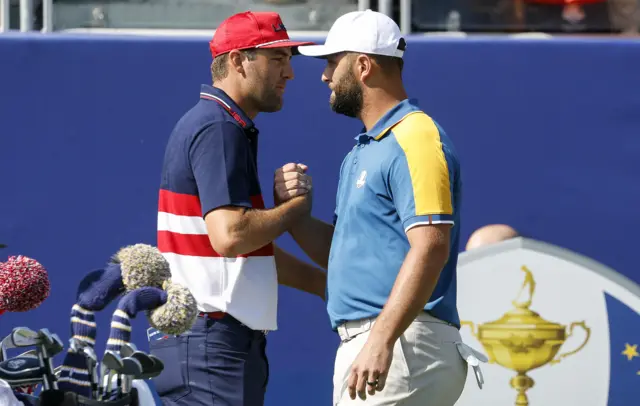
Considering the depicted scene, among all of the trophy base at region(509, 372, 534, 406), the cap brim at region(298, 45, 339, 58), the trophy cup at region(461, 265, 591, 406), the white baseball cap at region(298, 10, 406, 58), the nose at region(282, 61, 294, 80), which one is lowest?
the trophy base at region(509, 372, 534, 406)

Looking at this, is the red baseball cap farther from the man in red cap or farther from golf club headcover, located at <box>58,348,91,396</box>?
golf club headcover, located at <box>58,348,91,396</box>

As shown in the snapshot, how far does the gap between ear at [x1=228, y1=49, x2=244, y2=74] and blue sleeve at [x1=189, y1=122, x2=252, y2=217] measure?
0.88 feet

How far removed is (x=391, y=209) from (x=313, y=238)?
0.60m

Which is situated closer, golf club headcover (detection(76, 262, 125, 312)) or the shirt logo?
golf club headcover (detection(76, 262, 125, 312))

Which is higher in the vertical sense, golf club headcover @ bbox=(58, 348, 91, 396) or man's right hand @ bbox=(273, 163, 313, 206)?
man's right hand @ bbox=(273, 163, 313, 206)

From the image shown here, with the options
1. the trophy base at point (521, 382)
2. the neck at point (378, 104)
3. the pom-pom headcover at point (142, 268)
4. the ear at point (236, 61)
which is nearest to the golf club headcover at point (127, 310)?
the pom-pom headcover at point (142, 268)

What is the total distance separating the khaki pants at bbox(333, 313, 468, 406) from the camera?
3.11 metres

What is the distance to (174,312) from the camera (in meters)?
2.84

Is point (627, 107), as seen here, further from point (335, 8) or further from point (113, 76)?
point (113, 76)

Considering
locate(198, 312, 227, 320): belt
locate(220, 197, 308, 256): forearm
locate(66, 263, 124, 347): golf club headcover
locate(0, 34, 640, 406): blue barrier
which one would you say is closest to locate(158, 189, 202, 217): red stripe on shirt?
locate(220, 197, 308, 256): forearm

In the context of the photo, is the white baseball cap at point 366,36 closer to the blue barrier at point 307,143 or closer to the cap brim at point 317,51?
the cap brim at point 317,51

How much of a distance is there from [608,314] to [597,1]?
1223mm

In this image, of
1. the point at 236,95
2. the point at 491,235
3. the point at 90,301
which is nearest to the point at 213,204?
the point at 236,95

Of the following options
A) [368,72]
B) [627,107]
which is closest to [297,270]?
[368,72]
